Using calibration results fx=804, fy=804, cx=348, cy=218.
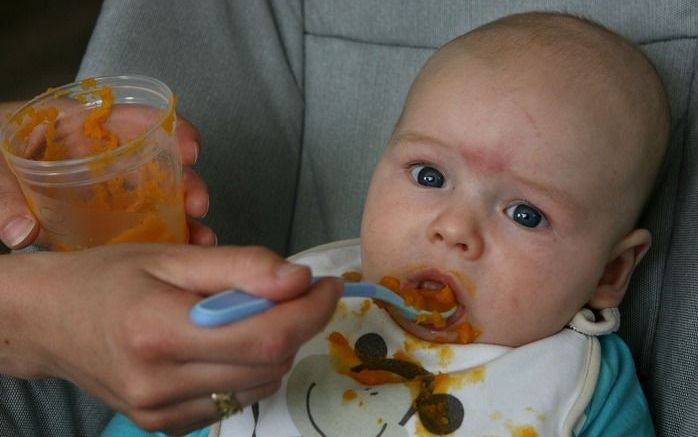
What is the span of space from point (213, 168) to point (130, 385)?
0.66 metres

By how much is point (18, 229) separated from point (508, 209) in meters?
0.59

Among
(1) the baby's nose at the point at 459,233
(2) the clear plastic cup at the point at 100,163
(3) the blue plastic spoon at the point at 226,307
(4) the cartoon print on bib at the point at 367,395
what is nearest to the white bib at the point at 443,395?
(4) the cartoon print on bib at the point at 367,395

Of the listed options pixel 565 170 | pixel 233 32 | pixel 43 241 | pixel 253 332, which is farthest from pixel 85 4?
pixel 253 332

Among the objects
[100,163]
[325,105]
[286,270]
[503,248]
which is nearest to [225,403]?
[286,270]

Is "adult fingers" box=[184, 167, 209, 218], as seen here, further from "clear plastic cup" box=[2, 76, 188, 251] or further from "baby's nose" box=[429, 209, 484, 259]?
"baby's nose" box=[429, 209, 484, 259]

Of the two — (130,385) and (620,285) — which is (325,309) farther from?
(620,285)

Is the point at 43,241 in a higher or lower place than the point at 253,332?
lower

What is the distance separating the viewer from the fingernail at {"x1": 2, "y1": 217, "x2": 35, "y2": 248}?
3.07 ft

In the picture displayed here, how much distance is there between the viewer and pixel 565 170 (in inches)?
39.7

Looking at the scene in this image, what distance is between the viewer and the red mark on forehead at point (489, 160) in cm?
100

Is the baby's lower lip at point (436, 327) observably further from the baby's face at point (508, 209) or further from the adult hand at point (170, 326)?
the adult hand at point (170, 326)

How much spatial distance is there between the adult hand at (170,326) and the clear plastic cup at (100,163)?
0.10m

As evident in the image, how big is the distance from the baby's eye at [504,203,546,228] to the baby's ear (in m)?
0.15

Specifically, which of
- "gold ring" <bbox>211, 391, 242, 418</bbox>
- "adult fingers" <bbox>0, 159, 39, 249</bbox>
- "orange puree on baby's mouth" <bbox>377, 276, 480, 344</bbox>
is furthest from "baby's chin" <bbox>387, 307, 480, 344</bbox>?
"adult fingers" <bbox>0, 159, 39, 249</bbox>
